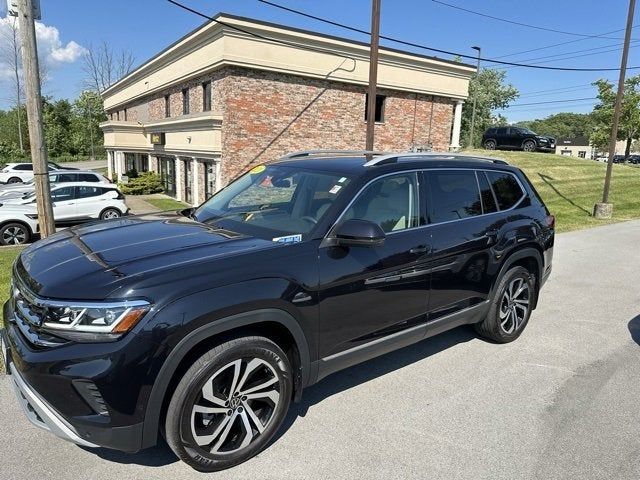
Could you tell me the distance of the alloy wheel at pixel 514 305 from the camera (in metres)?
4.63

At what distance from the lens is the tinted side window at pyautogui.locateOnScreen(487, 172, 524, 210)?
4.57 metres

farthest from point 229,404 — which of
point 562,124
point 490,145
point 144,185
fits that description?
A: point 562,124

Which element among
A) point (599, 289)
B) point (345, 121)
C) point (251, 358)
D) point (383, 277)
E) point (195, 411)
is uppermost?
point (345, 121)

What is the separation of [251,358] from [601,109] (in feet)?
133

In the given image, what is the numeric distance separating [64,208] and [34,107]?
26.1ft

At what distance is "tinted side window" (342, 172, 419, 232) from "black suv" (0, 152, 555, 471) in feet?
0.04

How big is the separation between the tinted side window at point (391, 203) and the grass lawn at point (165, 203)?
16.0m

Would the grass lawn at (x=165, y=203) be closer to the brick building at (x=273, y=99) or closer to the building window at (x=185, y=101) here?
the brick building at (x=273, y=99)

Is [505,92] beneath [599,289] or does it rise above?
above

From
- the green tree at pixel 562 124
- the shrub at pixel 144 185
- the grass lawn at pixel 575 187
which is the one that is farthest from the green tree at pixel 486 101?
the green tree at pixel 562 124

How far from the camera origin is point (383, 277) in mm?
3311

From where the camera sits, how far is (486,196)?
442 cm

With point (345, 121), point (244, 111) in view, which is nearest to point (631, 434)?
point (244, 111)

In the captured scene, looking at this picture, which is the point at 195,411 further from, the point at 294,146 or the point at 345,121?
the point at 345,121
